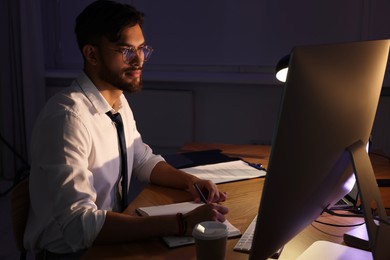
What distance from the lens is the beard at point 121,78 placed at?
155 centimetres

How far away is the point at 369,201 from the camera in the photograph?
0.87 metres

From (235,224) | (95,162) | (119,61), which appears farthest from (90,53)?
(235,224)

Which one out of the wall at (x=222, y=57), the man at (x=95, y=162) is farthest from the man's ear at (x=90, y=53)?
the wall at (x=222, y=57)

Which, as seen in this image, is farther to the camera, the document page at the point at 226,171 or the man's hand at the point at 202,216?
the document page at the point at 226,171

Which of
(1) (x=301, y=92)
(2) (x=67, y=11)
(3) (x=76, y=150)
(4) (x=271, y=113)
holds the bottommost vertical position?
(4) (x=271, y=113)

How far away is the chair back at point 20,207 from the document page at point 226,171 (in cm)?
57

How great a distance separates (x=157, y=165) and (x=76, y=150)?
0.47m

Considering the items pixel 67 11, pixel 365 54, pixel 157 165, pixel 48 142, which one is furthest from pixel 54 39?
pixel 365 54

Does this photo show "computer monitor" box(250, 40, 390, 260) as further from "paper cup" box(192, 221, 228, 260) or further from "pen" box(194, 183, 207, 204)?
"pen" box(194, 183, 207, 204)

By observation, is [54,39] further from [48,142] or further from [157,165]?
[48,142]

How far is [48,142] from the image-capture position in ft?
4.17

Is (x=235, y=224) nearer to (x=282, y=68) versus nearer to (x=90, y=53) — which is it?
(x=282, y=68)

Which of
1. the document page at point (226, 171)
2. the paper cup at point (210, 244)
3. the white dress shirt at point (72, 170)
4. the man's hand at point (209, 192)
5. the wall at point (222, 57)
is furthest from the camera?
the wall at point (222, 57)

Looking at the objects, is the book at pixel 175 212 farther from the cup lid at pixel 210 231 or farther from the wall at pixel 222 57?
the wall at pixel 222 57
